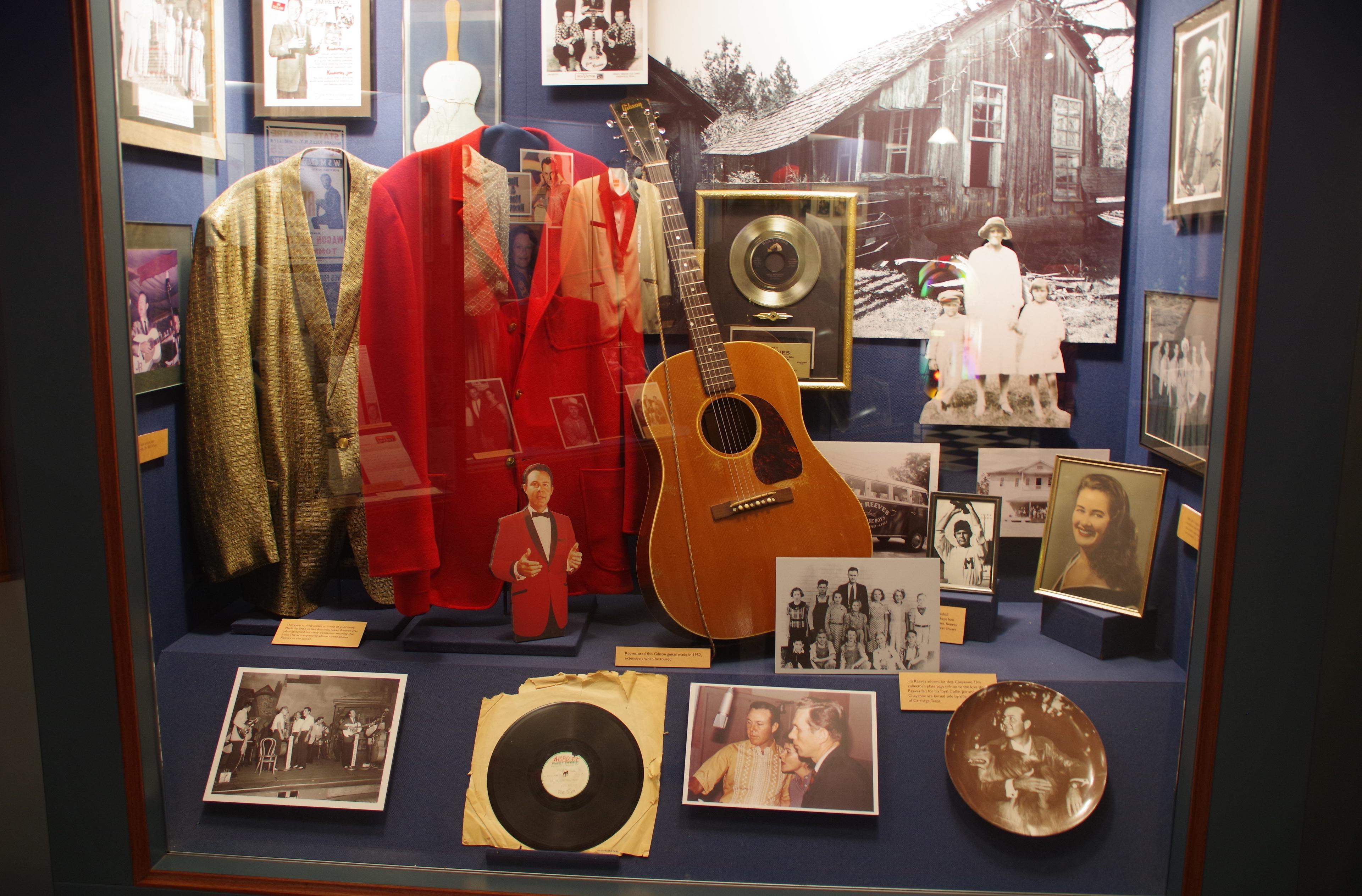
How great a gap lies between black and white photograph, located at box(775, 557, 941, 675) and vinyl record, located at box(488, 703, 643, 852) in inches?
13.6

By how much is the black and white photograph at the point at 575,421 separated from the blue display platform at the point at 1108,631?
983 mm

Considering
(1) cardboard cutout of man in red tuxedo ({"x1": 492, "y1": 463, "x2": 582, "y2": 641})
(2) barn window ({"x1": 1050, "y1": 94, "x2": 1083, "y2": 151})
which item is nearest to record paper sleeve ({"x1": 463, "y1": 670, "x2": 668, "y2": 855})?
(1) cardboard cutout of man in red tuxedo ({"x1": 492, "y1": 463, "x2": 582, "y2": 641})

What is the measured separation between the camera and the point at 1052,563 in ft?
6.03

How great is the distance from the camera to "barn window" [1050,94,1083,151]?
1703 mm

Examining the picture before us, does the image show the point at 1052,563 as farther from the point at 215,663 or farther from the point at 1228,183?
the point at 215,663

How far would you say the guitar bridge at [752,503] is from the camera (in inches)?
68.2

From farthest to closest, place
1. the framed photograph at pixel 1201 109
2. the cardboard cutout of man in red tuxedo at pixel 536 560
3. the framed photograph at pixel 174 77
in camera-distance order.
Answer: the cardboard cutout of man in red tuxedo at pixel 536 560
the framed photograph at pixel 174 77
the framed photograph at pixel 1201 109

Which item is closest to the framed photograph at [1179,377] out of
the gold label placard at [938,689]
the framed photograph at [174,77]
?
the gold label placard at [938,689]

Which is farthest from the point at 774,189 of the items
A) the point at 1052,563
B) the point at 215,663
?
the point at 215,663

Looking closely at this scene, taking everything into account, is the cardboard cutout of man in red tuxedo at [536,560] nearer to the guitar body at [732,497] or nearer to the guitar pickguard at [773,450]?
the guitar body at [732,497]

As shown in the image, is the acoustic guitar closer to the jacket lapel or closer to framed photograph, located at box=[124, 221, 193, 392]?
the jacket lapel

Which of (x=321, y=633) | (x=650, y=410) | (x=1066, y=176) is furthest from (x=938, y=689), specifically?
(x=321, y=633)

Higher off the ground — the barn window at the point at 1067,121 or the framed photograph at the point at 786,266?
the barn window at the point at 1067,121

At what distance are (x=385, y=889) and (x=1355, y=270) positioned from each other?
1.90m
